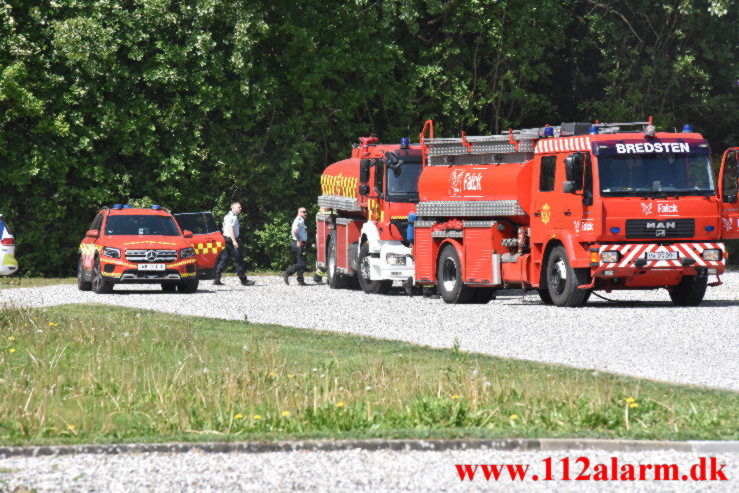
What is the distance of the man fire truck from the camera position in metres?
23.5

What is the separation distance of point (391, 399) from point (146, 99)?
27.5 metres

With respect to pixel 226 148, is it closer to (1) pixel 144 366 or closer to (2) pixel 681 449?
(1) pixel 144 366

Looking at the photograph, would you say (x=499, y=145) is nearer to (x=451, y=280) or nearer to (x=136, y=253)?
(x=451, y=280)

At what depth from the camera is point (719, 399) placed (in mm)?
11602

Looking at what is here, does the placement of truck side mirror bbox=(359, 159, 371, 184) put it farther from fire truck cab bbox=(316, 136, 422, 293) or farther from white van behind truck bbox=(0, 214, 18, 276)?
white van behind truck bbox=(0, 214, 18, 276)

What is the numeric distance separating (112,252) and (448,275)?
6870 mm

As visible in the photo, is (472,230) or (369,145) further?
(369,145)

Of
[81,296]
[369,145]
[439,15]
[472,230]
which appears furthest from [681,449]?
[439,15]

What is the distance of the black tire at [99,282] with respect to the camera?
29.4 m

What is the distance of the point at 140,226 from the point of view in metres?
30.3

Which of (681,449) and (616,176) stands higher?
(616,176)

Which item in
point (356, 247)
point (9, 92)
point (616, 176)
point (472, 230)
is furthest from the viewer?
point (9, 92)

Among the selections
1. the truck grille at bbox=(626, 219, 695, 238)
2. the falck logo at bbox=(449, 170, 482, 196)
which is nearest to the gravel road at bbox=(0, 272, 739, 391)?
the truck grille at bbox=(626, 219, 695, 238)

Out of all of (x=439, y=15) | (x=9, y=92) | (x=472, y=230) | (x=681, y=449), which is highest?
(x=439, y=15)
